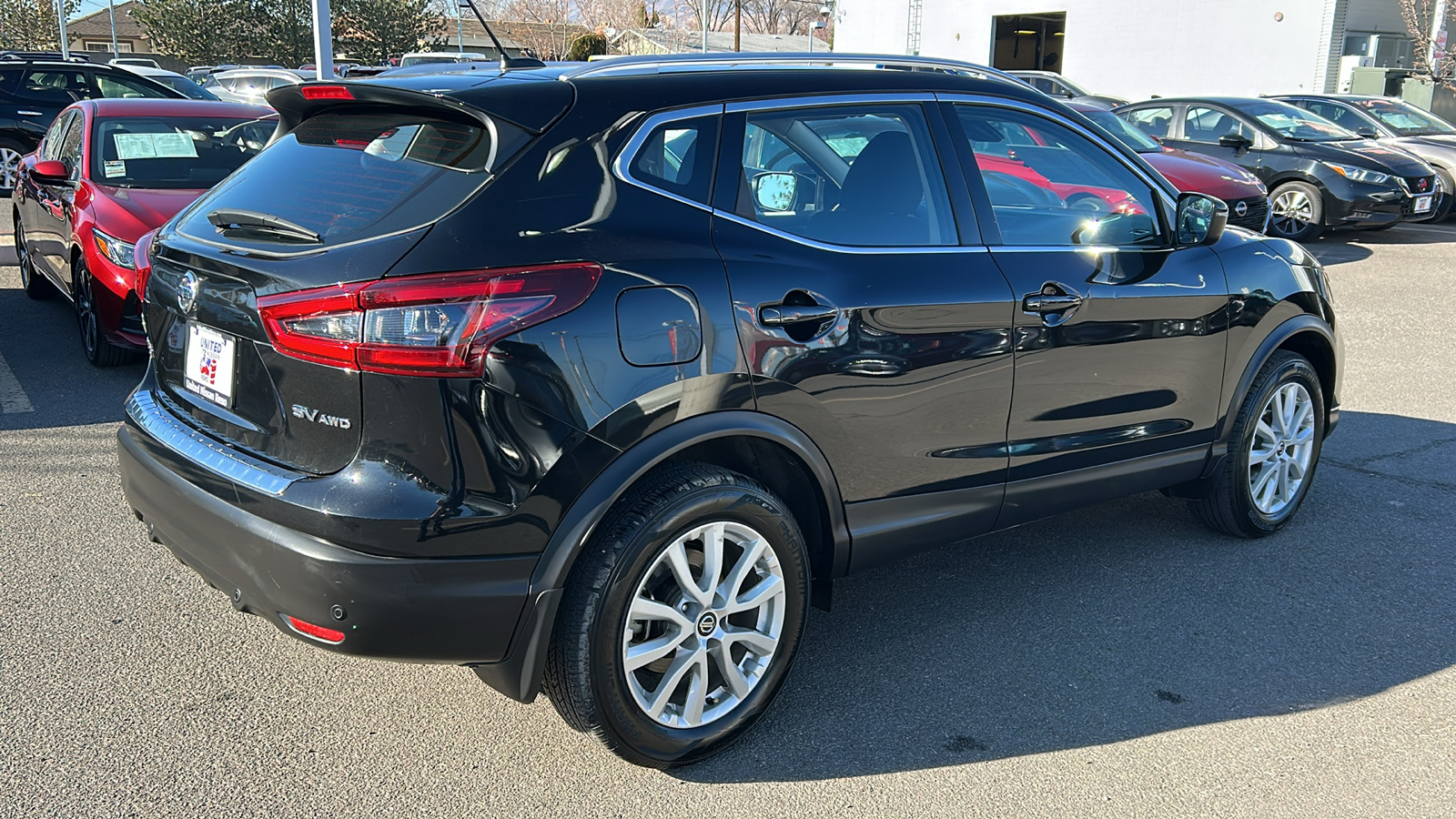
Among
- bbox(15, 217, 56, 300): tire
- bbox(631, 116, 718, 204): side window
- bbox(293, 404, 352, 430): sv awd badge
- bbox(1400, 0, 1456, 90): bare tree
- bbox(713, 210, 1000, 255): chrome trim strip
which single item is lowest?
bbox(15, 217, 56, 300): tire

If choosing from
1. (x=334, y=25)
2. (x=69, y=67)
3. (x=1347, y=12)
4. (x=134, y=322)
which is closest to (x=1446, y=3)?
(x=1347, y=12)

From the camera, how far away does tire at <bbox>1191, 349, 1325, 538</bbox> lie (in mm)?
4461

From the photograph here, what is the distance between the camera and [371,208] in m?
2.77

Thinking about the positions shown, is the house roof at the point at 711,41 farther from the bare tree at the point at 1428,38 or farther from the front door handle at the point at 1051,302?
the front door handle at the point at 1051,302

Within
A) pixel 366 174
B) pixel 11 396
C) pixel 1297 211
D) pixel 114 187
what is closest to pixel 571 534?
pixel 366 174

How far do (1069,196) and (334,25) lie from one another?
165ft

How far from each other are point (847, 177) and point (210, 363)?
1.78 m

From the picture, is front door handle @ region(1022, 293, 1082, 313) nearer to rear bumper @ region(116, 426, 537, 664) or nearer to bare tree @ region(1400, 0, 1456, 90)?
rear bumper @ region(116, 426, 537, 664)

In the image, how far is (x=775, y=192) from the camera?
3115mm

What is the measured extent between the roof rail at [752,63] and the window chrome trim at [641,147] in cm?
17

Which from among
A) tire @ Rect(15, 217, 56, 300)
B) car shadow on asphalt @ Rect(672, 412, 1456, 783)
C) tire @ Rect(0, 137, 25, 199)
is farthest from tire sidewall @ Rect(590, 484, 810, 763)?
tire @ Rect(0, 137, 25, 199)

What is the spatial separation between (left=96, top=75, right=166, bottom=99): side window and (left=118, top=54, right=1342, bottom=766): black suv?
13836mm

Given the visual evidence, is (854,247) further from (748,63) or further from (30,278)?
(30,278)

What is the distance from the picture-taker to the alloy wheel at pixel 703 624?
2.89 m
